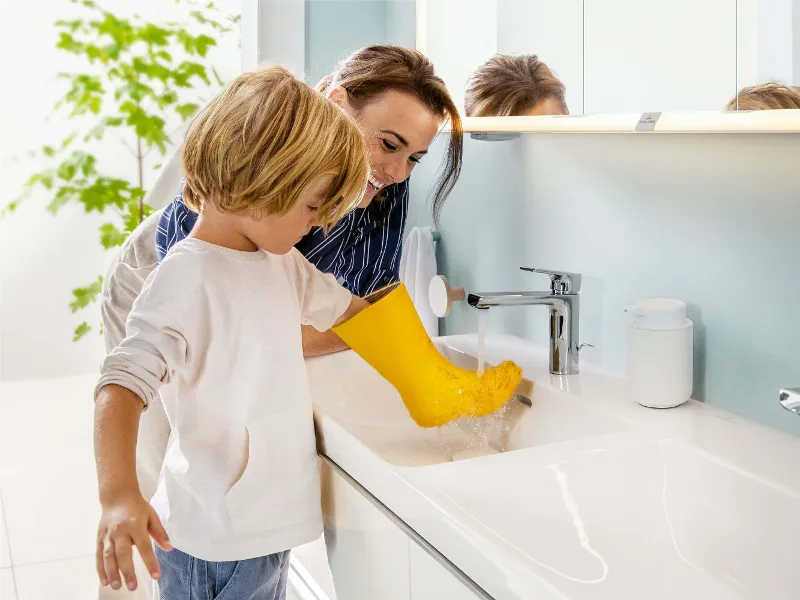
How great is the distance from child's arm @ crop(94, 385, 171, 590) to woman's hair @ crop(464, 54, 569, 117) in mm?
775

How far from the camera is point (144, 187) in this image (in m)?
3.52

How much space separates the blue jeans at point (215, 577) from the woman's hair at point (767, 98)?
2.80 ft

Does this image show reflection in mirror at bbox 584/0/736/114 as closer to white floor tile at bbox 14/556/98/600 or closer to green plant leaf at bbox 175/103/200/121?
white floor tile at bbox 14/556/98/600

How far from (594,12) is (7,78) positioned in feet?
8.95

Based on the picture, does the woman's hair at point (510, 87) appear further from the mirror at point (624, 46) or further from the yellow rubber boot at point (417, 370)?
the yellow rubber boot at point (417, 370)

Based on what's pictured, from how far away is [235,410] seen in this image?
1137 mm

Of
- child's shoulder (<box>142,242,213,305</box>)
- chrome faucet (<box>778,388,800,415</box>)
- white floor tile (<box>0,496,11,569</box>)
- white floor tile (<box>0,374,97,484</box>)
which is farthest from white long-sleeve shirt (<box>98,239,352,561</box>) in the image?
white floor tile (<box>0,374,97,484</box>)

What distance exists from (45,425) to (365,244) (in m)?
2.06

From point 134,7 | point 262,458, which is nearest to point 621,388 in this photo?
point 262,458

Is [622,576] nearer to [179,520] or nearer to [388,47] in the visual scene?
[179,520]

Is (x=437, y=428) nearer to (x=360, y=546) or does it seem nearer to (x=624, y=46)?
(x=360, y=546)

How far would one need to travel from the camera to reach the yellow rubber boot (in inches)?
51.8

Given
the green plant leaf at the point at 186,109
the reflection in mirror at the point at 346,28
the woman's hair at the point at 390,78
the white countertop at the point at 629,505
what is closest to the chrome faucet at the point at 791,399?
the white countertop at the point at 629,505

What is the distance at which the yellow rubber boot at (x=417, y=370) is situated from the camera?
4.32 ft
